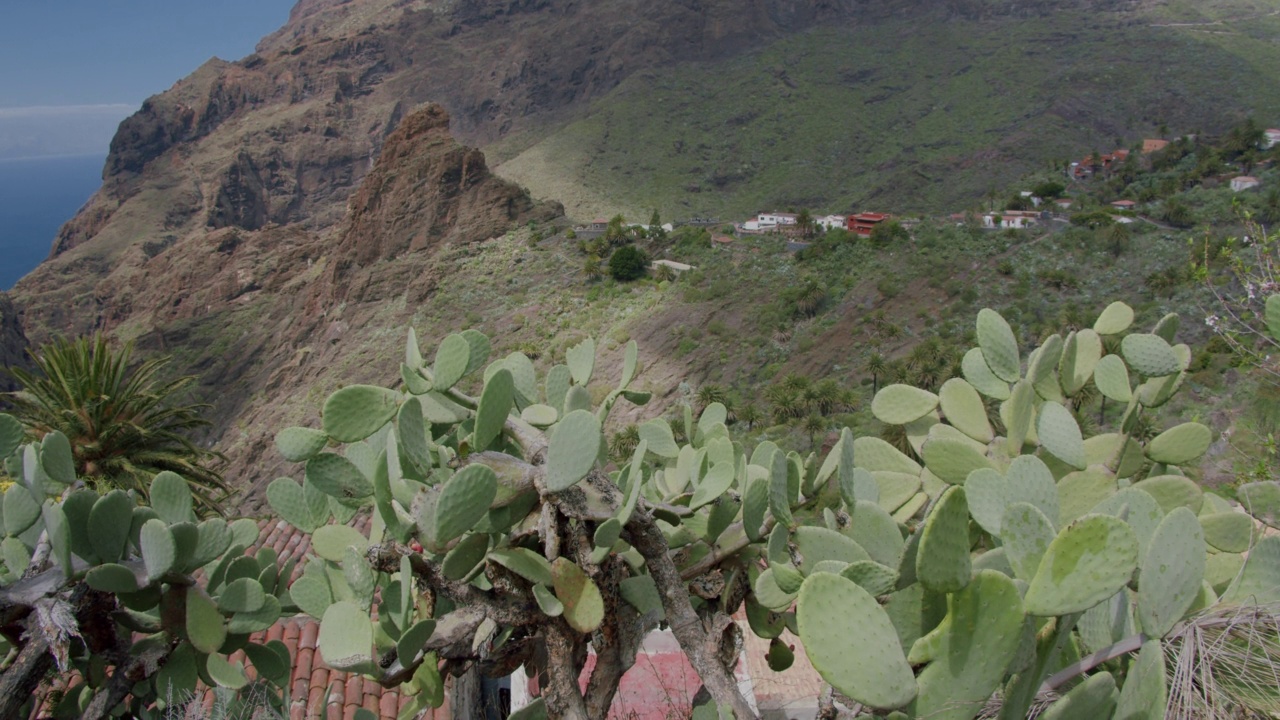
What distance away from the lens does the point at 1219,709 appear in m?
1.20

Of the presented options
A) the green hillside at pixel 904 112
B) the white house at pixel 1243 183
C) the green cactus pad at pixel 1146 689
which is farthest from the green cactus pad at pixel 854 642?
the green hillside at pixel 904 112

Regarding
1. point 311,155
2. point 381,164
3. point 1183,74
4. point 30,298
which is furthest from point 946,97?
point 30,298

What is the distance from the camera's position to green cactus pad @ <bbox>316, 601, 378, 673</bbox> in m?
1.66

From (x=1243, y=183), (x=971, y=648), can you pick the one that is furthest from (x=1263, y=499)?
(x=1243, y=183)

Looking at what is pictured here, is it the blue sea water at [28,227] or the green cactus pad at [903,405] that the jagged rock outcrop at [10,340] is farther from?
the blue sea water at [28,227]

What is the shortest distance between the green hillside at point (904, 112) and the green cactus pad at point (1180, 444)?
1595 inches

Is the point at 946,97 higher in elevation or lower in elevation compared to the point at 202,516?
lower

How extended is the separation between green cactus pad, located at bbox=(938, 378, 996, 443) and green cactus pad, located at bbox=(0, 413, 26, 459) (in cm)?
266

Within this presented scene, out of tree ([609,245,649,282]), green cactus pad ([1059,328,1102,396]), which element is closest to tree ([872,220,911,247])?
tree ([609,245,649,282])

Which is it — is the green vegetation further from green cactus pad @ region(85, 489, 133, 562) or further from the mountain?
the mountain

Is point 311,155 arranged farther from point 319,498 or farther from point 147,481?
point 319,498

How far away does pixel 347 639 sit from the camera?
1.74 metres

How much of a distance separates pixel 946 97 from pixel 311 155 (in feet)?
188

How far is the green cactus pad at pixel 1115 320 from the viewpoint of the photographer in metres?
2.46
